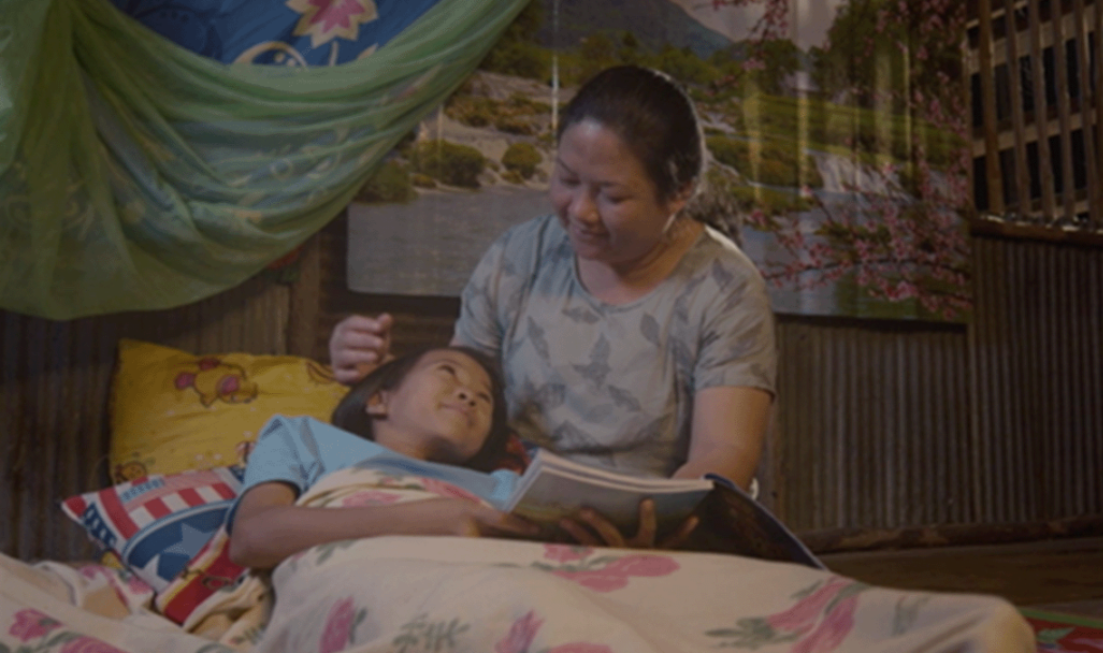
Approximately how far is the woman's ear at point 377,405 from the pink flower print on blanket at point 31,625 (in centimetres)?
51

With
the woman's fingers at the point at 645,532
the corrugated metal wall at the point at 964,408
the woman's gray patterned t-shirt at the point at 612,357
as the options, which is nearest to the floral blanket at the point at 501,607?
the woman's fingers at the point at 645,532

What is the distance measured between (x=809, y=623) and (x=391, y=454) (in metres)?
0.70

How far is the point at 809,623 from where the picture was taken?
100cm

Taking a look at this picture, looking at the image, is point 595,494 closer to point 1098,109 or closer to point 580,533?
point 580,533

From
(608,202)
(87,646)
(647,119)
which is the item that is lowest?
(87,646)

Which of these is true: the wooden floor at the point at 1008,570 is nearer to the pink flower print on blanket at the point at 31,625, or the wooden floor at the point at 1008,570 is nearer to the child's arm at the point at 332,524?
the child's arm at the point at 332,524

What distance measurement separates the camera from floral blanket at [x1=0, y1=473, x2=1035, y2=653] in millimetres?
880

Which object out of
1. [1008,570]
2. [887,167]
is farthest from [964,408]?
[887,167]

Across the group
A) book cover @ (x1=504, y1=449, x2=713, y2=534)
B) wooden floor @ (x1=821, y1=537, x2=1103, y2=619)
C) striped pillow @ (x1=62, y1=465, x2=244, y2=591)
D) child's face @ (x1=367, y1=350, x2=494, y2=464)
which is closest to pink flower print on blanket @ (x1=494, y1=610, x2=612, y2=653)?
book cover @ (x1=504, y1=449, x2=713, y2=534)

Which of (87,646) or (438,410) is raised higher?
(438,410)

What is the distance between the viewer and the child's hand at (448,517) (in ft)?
4.45

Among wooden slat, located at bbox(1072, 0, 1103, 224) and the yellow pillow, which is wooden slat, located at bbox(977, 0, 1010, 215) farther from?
the yellow pillow

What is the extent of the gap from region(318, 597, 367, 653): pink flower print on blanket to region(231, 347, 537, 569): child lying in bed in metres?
0.28

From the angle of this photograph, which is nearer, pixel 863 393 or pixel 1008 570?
pixel 1008 570
